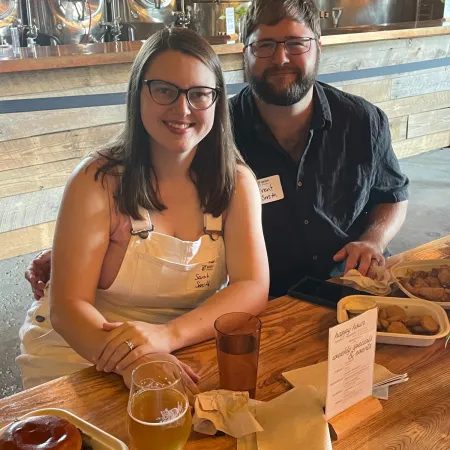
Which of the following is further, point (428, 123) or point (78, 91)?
point (428, 123)

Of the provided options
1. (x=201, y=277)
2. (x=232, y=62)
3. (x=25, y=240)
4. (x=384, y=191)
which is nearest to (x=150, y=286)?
(x=201, y=277)

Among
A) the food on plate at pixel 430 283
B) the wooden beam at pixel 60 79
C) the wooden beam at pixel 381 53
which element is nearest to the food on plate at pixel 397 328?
the food on plate at pixel 430 283

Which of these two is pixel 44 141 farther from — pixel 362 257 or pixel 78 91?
pixel 362 257

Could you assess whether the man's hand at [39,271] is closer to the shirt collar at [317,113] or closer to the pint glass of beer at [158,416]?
the shirt collar at [317,113]

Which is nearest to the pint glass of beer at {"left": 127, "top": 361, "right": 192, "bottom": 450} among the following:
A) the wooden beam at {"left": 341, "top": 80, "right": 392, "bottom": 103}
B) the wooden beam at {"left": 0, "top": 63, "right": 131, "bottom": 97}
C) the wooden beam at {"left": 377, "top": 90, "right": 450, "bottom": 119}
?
the wooden beam at {"left": 0, "top": 63, "right": 131, "bottom": 97}

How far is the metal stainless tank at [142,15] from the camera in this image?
4.86 metres

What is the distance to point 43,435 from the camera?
2.57ft

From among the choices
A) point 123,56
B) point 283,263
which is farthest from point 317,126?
point 123,56

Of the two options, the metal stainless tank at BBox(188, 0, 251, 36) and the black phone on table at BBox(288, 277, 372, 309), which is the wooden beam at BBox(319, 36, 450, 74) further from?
the black phone on table at BBox(288, 277, 372, 309)

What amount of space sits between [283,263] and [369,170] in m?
0.45

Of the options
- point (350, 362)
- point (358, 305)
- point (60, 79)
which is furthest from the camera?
point (60, 79)

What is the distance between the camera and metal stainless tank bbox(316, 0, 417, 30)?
652cm

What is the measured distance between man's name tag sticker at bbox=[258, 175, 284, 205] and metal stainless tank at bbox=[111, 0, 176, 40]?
136 inches

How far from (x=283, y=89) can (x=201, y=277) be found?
0.79 metres
